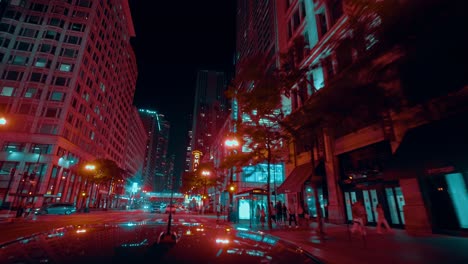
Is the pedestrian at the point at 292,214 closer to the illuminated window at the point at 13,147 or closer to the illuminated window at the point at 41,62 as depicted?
the illuminated window at the point at 13,147

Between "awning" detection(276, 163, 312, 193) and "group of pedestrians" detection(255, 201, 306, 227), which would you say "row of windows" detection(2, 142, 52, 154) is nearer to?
"group of pedestrians" detection(255, 201, 306, 227)

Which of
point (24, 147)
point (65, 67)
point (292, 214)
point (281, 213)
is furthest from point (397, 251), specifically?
point (65, 67)

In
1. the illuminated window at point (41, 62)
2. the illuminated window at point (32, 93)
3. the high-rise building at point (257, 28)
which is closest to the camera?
the high-rise building at point (257, 28)

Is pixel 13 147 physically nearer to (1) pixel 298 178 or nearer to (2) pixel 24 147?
(2) pixel 24 147

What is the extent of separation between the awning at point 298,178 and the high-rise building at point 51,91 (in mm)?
39216

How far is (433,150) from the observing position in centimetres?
956

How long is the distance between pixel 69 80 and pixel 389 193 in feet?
181

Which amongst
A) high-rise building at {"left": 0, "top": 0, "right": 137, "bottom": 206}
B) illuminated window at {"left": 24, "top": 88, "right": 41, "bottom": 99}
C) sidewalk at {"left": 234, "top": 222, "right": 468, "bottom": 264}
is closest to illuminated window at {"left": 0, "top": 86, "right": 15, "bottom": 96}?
high-rise building at {"left": 0, "top": 0, "right": 137, "bottom": 206}

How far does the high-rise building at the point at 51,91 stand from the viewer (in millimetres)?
40812

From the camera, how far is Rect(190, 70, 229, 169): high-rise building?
4865 inches

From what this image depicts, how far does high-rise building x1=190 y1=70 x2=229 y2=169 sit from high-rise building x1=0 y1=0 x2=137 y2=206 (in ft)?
187

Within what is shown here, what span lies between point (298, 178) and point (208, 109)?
409 ft

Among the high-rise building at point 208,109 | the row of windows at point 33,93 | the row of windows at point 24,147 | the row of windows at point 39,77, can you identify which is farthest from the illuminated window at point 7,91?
the high-rise building at point 208,109

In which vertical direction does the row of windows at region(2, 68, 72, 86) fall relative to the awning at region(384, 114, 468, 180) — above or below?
above
